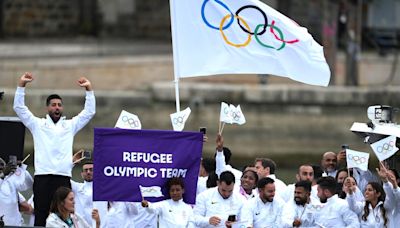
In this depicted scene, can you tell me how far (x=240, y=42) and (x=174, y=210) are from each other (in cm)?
173

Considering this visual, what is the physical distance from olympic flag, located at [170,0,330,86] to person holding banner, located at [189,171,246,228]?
41.2 inches

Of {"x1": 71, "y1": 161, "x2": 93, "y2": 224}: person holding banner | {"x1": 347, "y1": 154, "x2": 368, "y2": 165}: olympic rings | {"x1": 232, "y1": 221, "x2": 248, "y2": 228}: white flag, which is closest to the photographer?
{"x1": 232, "y1": 221, "x2": 248, "y2": 228}: white flag

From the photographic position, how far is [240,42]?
1520 centimetres

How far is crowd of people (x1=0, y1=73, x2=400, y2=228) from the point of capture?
14664 mm

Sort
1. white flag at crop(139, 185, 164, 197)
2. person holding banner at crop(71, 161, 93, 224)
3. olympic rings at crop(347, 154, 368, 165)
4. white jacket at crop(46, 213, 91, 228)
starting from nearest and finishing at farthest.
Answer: white jacket at crop(46, 213, 91, 228) → white flag at crop(139, 185, 164, 197) → olympic rings at crop(347, 154, 368, 165) → person holding banner at crop(71, 161, 93, 224)

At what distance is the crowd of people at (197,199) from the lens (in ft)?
48.1

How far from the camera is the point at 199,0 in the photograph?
15234 mm

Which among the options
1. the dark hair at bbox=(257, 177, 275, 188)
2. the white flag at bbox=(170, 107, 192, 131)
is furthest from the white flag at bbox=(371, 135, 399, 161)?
the white flag at bbox=(170, 107, 192, 131)

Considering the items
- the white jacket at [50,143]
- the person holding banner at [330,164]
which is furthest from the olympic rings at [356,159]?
the white jacket at [50,143]

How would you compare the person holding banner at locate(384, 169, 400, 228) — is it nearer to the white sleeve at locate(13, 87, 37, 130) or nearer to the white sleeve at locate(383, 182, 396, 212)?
the white sleeve at locate(383, 182, 396, 212)

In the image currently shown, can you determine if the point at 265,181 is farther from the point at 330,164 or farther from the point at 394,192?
the point at 330,164

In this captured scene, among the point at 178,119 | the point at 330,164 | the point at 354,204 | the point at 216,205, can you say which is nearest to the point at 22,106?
the point at 178,119

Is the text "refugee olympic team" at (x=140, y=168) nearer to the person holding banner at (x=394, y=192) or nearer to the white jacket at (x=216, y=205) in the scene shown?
the white jacket at (x=216, y=205)

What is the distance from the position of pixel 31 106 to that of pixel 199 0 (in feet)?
44.8
